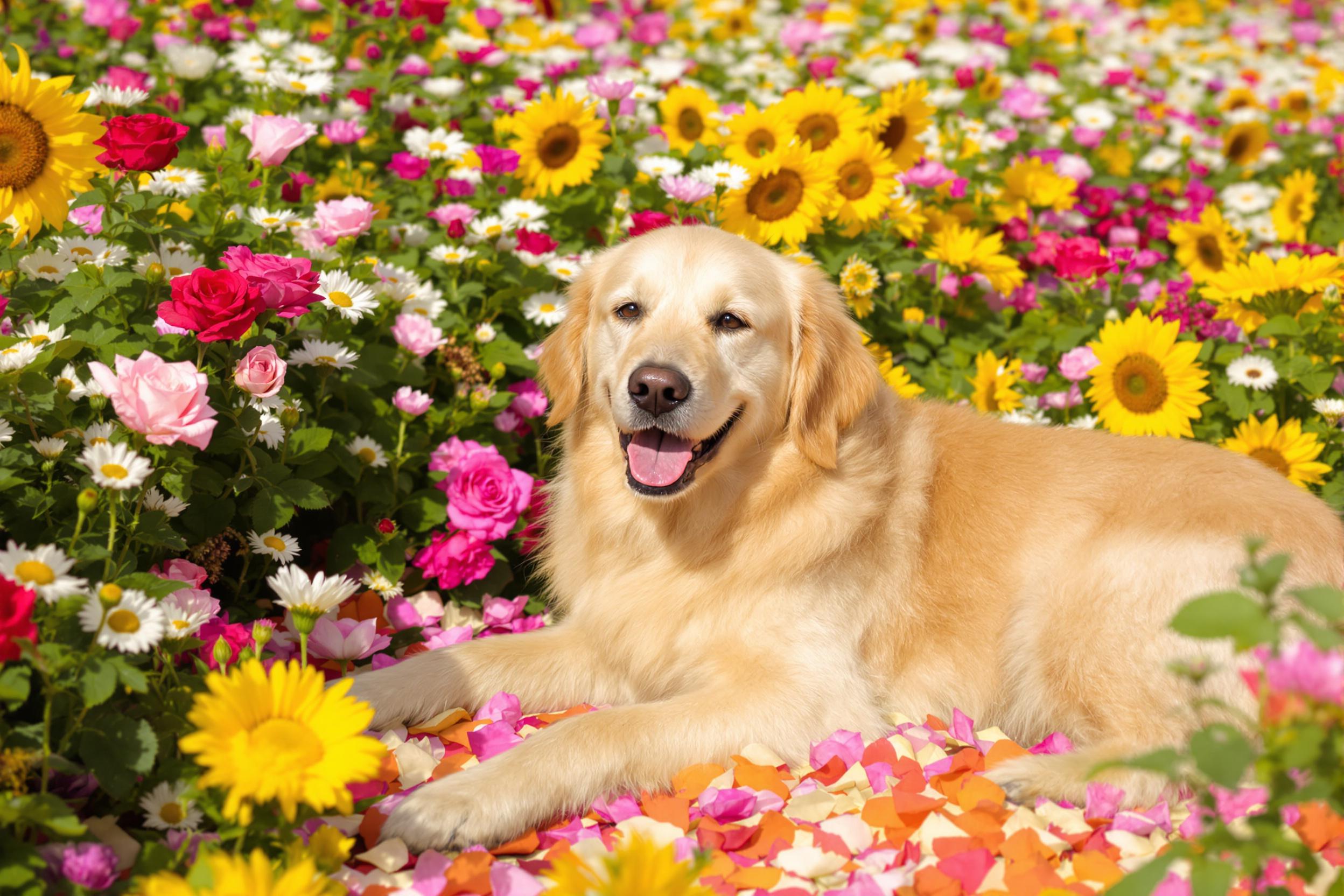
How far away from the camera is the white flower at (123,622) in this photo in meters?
1.84

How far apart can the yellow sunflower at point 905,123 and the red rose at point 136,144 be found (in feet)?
8.82

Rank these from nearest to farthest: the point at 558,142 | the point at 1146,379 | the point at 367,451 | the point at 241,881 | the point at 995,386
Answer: the point at 241,881 → the point at 367,451 → the point at 1146,379 → the point at 995,386 → the point at 558,142

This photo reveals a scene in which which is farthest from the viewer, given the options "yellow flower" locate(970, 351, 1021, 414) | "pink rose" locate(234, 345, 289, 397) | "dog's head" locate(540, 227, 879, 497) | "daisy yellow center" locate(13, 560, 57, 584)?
"yellow flower" locate(970, 351, 1021, 414)

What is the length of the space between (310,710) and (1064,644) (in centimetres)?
198

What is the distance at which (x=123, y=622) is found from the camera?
186cm

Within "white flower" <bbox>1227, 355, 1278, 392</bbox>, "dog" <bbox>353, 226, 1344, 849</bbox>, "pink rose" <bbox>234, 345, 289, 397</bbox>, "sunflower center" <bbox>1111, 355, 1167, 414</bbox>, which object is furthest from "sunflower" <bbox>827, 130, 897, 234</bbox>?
"pink rose" <bbox>234, 345, 289, 397</bbox>

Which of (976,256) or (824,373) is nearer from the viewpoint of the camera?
(824,373)

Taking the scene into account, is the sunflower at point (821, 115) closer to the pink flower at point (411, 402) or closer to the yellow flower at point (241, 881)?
the pink flower at point (411, 402)

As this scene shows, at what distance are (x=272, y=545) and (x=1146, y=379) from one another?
286 cm

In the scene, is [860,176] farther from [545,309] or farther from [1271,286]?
[1271,286]

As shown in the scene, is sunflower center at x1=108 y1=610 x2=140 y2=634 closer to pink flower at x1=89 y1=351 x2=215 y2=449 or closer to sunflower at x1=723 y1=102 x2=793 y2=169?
pink flower at x1=89 y1=351 x2=215 y2=449

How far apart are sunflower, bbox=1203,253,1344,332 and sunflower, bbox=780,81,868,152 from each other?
147 centimetres

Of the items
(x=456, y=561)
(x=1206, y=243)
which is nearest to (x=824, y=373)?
(x=456, y=561)

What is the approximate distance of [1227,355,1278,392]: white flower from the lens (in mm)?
3605
